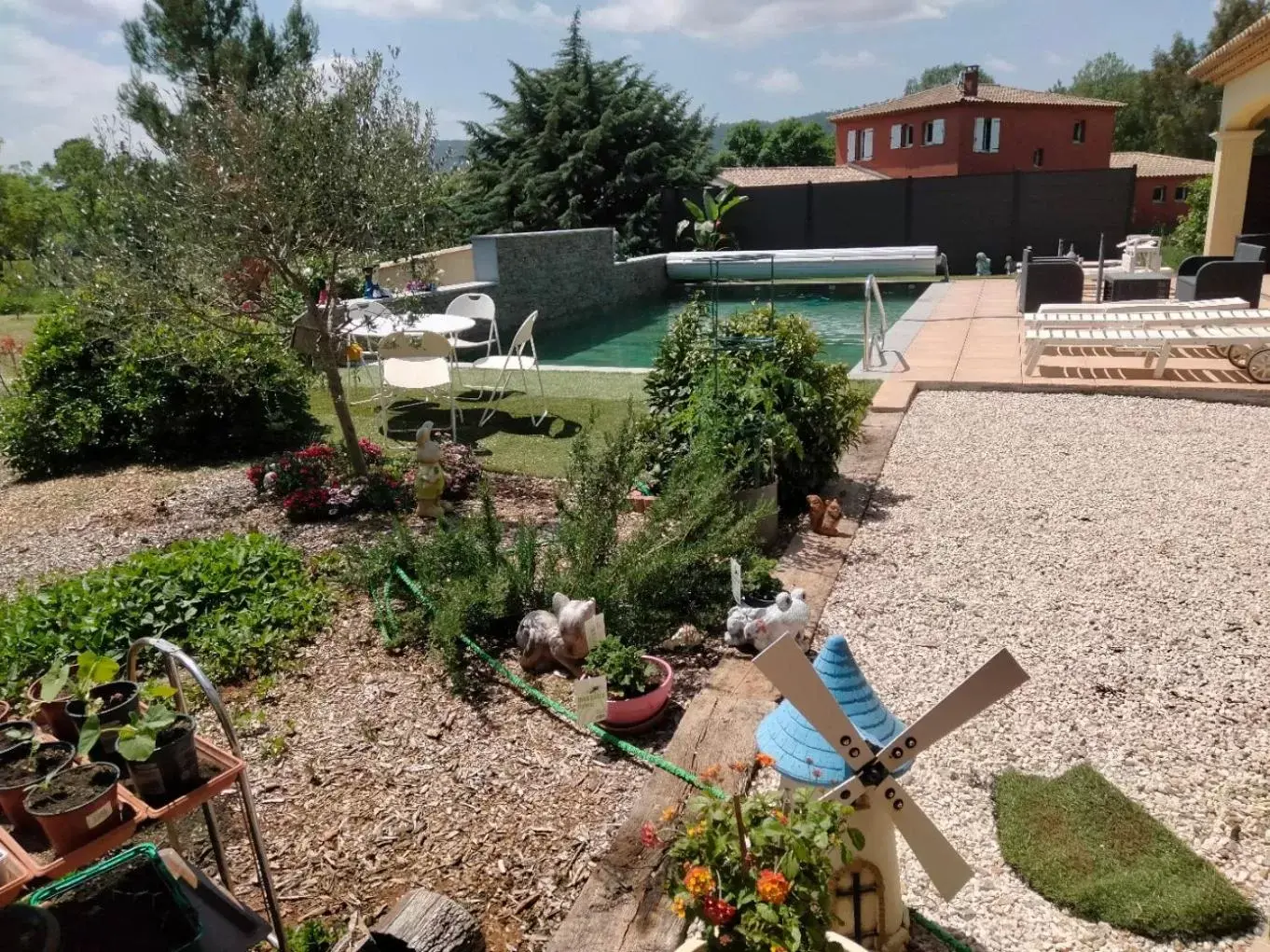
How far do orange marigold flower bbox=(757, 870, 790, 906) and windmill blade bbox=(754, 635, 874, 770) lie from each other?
0.34 metres

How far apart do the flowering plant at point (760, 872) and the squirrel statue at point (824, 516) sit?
3.18 m

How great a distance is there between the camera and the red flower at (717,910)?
1667 millimetres

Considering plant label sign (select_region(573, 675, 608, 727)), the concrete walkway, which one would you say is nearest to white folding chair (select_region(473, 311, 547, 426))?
the concrete walkway

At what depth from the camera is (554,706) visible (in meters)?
3.37

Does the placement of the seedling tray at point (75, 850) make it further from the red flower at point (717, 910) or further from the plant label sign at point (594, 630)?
the plant label sign at point (594, 630)

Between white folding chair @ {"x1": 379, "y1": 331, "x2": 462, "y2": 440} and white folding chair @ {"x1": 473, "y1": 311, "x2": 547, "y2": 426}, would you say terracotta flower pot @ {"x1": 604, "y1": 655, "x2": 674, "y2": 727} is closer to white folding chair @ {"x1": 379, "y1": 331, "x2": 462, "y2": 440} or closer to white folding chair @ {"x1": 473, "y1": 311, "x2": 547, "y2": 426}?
white folding chair @ {"x1": 379, "y1": 331, "x2": 462, "y2": 440}

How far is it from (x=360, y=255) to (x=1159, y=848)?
507 centimetres

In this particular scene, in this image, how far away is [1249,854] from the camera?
Answer: 2.56 m

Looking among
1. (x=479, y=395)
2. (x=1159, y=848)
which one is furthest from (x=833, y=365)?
(x=479, y=395)

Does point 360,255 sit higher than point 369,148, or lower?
lower

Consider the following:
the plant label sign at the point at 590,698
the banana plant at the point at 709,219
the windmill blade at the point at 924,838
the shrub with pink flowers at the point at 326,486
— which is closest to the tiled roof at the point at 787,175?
the banana plant at the point at 709,219

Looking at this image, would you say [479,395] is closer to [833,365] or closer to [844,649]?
[833,365]

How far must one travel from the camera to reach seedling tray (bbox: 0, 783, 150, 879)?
163cm

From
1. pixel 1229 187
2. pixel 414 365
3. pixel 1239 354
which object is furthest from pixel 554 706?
pixel 1229 187
